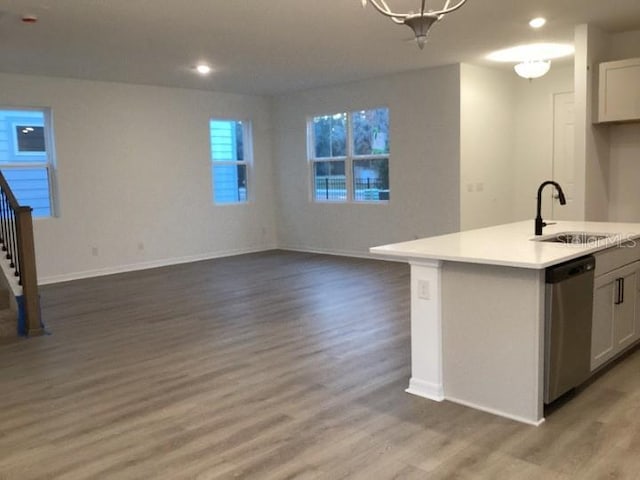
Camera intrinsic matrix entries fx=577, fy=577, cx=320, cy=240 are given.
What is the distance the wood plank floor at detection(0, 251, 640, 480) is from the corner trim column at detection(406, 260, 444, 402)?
117 millimetres

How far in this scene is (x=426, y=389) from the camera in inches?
130

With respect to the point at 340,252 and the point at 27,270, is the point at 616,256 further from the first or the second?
the point at 340,252

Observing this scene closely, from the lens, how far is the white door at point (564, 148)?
7582 mm

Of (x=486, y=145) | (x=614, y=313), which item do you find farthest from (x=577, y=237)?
(x=486, y=145)

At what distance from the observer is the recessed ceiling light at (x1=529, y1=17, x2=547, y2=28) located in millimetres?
5125

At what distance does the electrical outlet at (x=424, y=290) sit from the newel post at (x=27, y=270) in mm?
3414

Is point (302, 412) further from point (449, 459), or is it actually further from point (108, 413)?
point (108, 413)

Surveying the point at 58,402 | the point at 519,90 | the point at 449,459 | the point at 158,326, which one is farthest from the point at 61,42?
the point at 519,90

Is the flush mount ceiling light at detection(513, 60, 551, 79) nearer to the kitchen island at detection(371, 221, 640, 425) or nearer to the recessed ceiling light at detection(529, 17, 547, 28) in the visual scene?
the recessed ceiling light at detection(529, 17, 547, 28)

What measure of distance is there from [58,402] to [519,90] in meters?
7.08

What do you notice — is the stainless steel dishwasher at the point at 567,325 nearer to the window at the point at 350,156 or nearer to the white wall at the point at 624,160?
the white wall at the point at 624,160

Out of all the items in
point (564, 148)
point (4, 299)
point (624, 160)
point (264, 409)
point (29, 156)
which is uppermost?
point (29, 156)

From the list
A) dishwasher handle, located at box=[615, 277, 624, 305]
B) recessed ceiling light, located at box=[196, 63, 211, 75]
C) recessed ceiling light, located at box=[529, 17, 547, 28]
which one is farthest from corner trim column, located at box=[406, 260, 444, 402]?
recessed ceiling light, located at box=[196, 63, 211, 75]

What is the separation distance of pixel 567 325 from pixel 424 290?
0.76 meters
